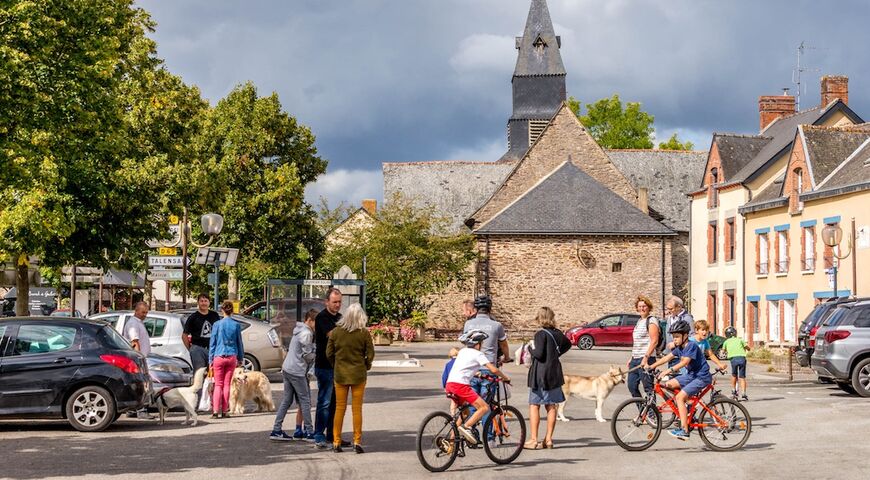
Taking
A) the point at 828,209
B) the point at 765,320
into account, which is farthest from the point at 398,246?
the point at 828,209

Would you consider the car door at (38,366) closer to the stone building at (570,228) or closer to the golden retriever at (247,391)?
the golden retriever at (247,391)

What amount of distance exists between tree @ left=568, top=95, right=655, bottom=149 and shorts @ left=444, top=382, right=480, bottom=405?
6937 centimetres

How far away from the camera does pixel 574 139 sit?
66438mm

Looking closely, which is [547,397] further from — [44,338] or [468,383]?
[44,338]

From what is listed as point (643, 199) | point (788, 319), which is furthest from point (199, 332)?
point (643, 199)

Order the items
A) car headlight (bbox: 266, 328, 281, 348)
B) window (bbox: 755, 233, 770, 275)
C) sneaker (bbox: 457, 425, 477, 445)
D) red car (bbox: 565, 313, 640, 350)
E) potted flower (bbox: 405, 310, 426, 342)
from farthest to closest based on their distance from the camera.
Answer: potted flower (bbox: 405, 310, 426, 342), red car (bbox: 565, 313, 640, 350), window (bbox: 755, 233, 770, 275), car headlight (bbox: 266, 328, 281, 348), sneaker (bbox: 457, 425, 477, 445)

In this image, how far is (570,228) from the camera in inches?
2347

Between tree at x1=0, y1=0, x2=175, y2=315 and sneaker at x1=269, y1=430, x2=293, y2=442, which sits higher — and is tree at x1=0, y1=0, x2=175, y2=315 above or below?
above

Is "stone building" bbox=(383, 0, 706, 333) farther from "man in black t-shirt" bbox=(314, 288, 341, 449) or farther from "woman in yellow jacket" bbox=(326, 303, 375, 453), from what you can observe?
"woman in yellow jacket" bbox=(326, 303, 375, 453)

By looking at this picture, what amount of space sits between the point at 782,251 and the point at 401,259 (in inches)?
780

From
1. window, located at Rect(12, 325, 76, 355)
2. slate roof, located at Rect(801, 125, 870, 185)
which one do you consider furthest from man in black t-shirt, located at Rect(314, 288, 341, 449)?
slate roof, located at Rect(801, 125, 870, 185)

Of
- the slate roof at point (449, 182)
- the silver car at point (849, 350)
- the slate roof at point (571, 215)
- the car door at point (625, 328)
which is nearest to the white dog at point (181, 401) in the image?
the silver car at point (849, 350)

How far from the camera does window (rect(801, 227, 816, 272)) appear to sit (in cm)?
4166

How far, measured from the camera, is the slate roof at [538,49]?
246 ft
